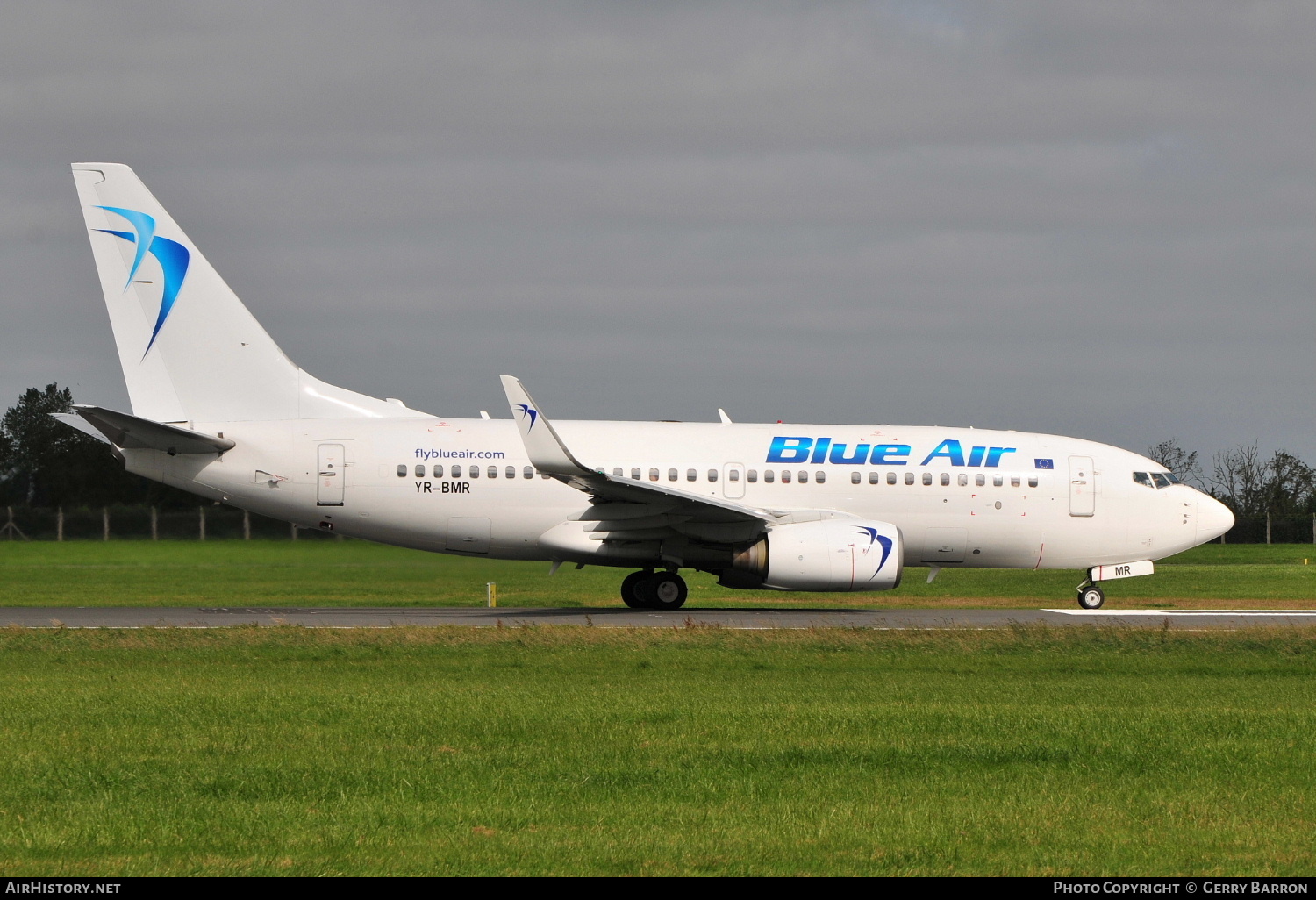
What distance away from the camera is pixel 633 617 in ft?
77.3

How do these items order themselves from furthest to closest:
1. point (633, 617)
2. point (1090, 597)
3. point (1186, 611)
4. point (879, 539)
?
point (1090, 597)
point (1186, 611)
point (879, 539)
point (633, 617)

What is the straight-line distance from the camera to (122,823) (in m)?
7.67

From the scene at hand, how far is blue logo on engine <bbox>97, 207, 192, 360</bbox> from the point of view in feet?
82.1

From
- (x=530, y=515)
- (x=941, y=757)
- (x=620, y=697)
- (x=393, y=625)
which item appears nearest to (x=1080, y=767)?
(x=941, y=757)

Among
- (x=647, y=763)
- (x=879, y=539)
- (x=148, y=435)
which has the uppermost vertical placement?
(x=148, y=435)

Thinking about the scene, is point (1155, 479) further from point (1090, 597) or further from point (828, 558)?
point (828, 558)

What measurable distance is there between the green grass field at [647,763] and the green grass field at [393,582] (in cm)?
1188

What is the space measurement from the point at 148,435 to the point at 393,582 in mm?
7247

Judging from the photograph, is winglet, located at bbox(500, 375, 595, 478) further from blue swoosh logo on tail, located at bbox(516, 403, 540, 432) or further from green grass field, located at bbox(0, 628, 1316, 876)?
green grass field, located at bbox(0, 628, 1316, 876)

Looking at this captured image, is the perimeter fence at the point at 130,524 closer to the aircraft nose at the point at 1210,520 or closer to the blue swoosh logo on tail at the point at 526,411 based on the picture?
the blue swoosh logo on tail at the point at 526,411

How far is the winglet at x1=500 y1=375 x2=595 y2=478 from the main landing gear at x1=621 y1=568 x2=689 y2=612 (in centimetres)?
384

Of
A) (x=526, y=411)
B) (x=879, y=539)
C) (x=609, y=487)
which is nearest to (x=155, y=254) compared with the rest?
(x=526, y=411)

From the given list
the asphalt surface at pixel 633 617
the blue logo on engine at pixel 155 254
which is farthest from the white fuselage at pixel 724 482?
the blue logo on engine at pixel 155 254

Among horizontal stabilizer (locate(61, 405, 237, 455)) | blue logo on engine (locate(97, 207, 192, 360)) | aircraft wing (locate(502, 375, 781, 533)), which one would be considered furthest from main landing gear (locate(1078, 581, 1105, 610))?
blue logo on engine (locate(97, 207, 192, 360))
